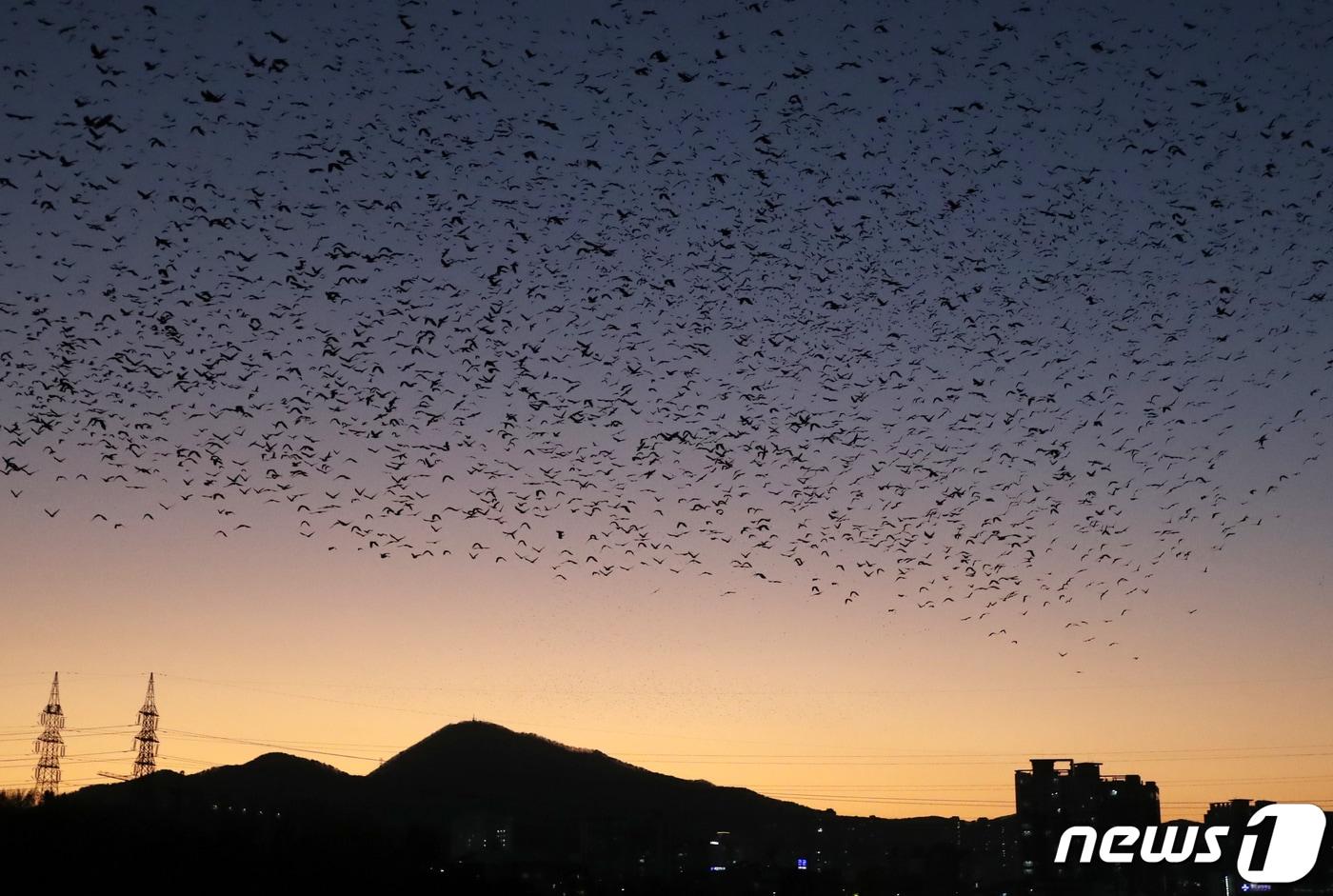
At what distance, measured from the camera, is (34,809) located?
251ft

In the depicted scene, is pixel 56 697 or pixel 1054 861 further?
pixel 56 697

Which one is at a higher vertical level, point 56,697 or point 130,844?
point 56,697

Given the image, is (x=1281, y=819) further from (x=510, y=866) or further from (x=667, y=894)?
(x=510, y=866)

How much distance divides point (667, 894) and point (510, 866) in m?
48.4

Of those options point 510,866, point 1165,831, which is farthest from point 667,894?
point 1165,831

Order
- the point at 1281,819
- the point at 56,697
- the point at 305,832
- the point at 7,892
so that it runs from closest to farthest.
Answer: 1. the point at 1281,819
2. the point at 7,892
3. the point at 305,832
4. the point at 56,697

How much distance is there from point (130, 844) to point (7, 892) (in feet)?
35.7

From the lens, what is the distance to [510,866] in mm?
189500

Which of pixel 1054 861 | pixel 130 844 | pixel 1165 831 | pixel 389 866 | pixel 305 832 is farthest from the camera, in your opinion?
pixel 305 832

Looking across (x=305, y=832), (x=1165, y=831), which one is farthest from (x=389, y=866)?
(x=1165, y=831)

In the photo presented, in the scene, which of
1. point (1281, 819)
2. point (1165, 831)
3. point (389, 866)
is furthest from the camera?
point (389, 866)

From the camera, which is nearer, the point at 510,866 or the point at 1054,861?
the point at 1054,861

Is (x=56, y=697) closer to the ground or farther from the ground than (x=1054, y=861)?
farther from the ground

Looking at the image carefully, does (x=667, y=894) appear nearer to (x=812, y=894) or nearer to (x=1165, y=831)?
(x=812, y=894)
